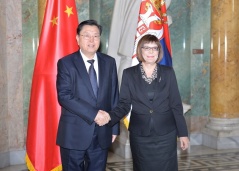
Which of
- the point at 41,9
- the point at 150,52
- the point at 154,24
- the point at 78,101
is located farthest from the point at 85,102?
the point at 41,9

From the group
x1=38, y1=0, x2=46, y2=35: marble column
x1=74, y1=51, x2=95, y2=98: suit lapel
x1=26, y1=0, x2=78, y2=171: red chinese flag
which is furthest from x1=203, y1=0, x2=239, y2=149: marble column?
x1=74, y1=51, x2=95, y2=98: suit lapel

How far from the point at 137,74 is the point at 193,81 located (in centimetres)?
405

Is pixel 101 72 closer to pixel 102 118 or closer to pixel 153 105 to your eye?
pixel 102 118

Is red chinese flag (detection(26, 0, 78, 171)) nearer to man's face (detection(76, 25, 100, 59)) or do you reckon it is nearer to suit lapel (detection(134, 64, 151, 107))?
man's face (detection(76, 25, 100, 59))

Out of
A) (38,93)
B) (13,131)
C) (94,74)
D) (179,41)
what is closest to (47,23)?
(38,93)

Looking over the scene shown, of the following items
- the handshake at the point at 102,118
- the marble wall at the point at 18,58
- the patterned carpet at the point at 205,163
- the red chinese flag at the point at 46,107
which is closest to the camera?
the handshake at the point at 102,118

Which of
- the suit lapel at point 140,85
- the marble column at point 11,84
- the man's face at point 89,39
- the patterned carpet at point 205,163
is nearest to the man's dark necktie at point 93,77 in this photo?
the man's face at point 89,39

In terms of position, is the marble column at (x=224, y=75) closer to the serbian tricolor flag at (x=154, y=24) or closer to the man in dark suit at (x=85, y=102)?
the serbian tricolor flag at (x=154, y=24)

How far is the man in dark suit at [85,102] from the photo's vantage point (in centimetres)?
341

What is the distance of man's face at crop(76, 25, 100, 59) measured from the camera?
11.4ft

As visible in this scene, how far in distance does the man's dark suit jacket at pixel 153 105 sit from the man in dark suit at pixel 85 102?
135 millimetres

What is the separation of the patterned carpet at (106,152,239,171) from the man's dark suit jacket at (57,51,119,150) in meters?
2.37

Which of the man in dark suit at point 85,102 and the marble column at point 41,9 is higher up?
the marble column at point 41,9

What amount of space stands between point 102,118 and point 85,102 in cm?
19
